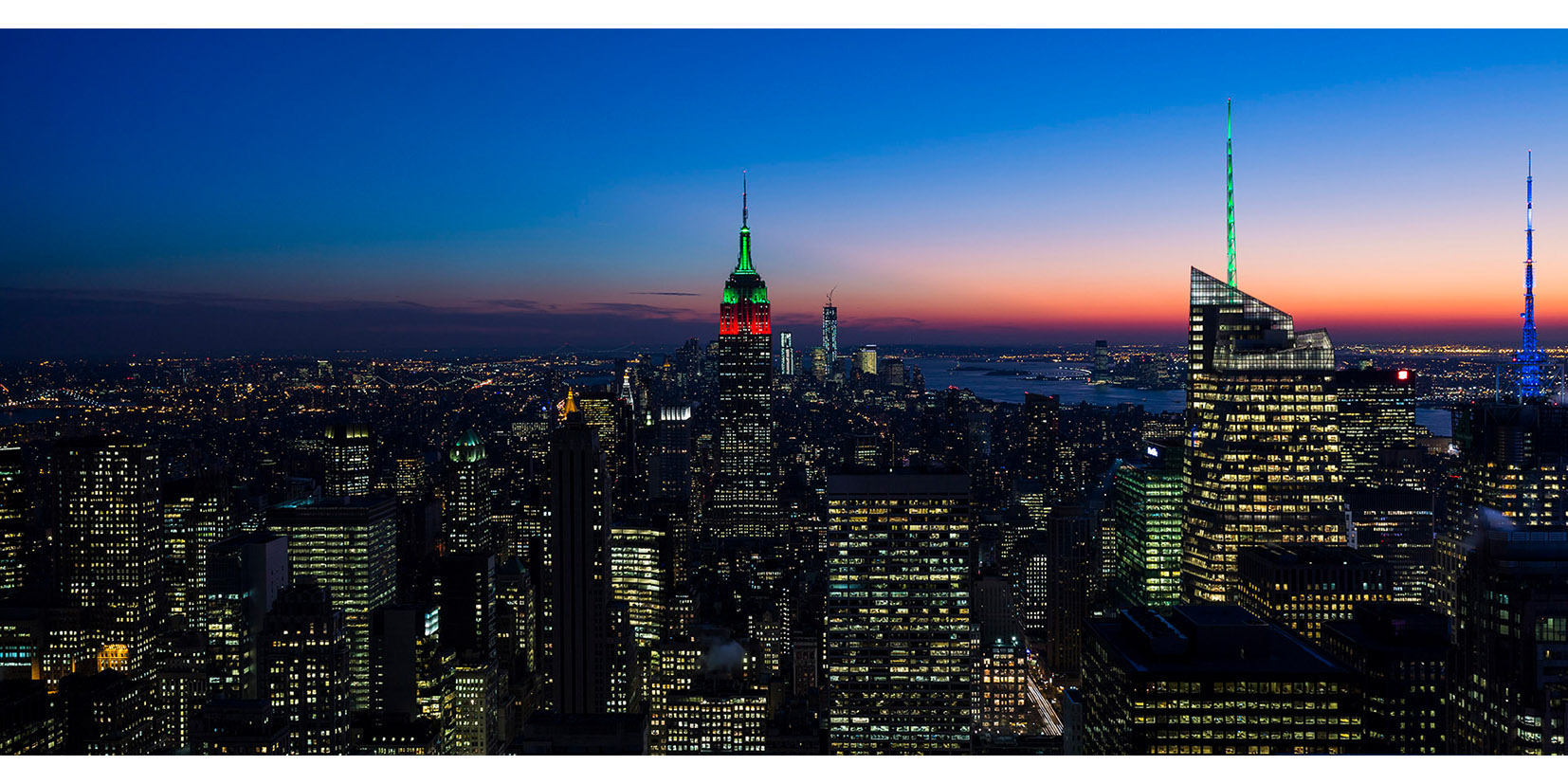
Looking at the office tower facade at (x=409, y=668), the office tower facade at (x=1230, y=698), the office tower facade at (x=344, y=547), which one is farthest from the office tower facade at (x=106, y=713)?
the office tower facade at (x=1230, y=698)

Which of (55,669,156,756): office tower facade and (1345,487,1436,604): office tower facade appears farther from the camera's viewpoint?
(1345,487,1436,604): office tower facade

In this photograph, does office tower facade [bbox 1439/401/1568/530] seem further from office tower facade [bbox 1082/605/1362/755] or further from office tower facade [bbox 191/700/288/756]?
office tower facade [bbox 191/700/288/756]

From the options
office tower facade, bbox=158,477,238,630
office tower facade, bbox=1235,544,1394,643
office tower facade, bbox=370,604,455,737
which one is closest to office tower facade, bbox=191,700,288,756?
office tower facade, bbox=370,604,455,737

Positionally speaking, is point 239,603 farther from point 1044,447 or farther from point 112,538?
point 1044,447

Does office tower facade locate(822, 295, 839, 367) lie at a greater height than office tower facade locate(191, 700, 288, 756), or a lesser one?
greater

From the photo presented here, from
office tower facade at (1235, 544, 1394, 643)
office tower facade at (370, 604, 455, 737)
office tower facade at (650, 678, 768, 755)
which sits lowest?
office tower facade at (650, 678, 768, 755)
